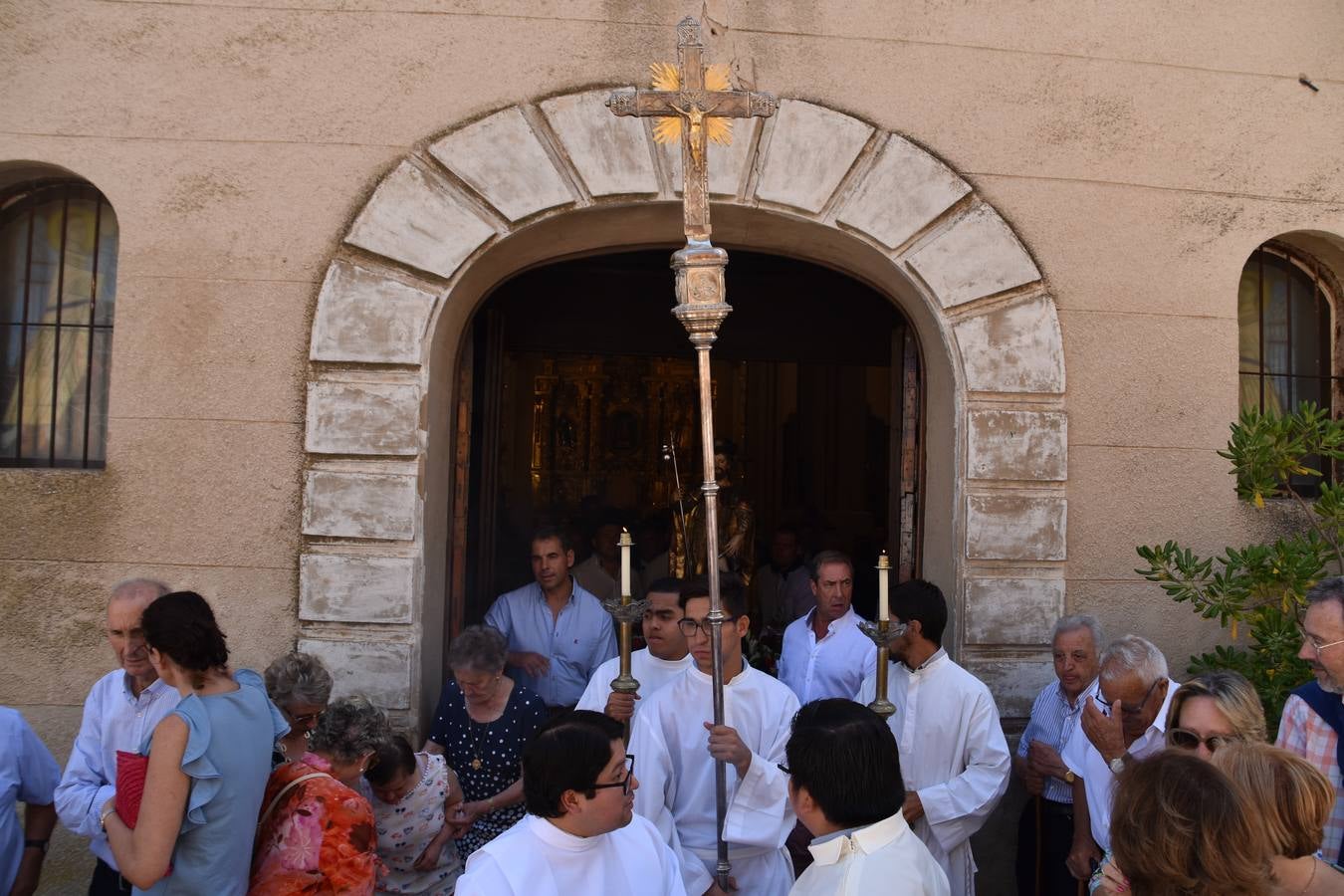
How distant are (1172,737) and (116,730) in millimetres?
3153

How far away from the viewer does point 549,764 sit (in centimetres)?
310

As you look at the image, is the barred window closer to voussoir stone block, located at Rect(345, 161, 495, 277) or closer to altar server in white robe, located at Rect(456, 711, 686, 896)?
voussoir stone block, located at Rect(345, 161, 495, 277)

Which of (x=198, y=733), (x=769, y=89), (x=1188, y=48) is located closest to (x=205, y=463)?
(x=198, y=733)

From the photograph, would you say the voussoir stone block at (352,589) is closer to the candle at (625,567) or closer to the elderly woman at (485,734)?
the elderly woman at (485,734)

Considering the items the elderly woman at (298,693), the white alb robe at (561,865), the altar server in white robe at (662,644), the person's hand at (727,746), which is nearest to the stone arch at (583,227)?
the altar server in white robe at (662,644)

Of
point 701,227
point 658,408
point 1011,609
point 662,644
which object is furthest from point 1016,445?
point 658,408

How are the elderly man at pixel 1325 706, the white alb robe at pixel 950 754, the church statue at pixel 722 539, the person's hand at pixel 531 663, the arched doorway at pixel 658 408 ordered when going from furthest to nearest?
the arched doorway at pixel 658 408 < the church statue at pixel 722 539 < the person's hand at pixel 531 663 < the white alb robe at pixel 950 754 < the elderly man at pixel 1325 706

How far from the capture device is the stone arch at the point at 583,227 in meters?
5.54

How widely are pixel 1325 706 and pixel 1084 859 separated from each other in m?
1.43

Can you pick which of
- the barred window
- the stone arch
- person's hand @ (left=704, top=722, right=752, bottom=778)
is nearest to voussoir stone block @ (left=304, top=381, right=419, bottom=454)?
the stone arch

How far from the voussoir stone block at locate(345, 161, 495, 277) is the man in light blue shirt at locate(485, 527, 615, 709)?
4.72 ft

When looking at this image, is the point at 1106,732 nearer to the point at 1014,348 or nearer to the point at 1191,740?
the point at 1191,740

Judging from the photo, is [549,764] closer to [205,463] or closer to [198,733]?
[198,733]

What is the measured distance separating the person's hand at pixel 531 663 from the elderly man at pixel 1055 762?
7.13ft
